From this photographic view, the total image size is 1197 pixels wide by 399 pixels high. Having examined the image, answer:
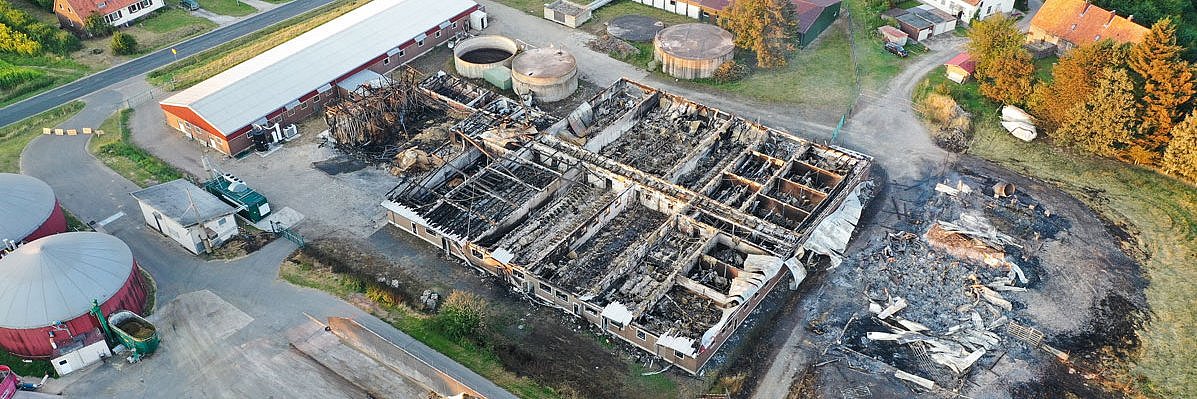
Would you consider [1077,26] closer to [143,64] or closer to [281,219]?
[281,219]

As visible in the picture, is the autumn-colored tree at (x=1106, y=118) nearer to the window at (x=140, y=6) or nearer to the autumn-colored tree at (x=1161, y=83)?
the autumn-colored tree at (x=1161, y=83)

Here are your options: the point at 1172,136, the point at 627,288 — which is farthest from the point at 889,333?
the point at 1172,136

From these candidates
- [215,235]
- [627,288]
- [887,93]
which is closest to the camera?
[627,288]

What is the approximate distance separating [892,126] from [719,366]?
28.8m

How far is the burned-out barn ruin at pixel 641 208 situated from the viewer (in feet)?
150

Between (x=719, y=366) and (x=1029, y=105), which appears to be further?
(x=1029, y=105)

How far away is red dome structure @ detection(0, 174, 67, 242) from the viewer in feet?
159

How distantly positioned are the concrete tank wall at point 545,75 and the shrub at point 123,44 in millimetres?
34063

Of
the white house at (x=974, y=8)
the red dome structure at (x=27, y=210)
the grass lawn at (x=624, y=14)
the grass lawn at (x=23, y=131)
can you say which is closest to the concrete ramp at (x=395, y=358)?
the red dome structure at (x=27, y=210)

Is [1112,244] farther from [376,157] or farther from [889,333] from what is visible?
[376,157]

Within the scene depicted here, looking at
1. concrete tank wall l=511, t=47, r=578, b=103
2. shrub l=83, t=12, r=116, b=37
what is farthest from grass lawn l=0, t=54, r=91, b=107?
concrete tank wall l=511, t=47, r=578, b=103

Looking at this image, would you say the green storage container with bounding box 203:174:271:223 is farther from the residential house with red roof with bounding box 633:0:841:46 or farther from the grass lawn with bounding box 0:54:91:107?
→ the residential house with red roof with bounding box 633:0:841:46

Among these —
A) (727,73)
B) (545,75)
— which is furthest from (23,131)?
(727,73)

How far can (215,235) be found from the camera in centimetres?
5119
